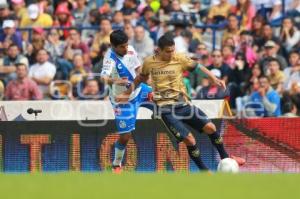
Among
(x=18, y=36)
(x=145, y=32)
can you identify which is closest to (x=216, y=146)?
(x=145, y=32)

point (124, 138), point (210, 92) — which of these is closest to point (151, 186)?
point (124, 138)

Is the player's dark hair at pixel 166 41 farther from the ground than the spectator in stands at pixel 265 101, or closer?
farther from the ground

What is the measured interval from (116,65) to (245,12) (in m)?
6.58

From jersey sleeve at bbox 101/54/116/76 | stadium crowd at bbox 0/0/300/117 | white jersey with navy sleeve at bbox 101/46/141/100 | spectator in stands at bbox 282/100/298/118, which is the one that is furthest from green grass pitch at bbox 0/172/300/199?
stadium crowd at bbox 0/0/300/117

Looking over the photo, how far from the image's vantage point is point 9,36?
78.9ft

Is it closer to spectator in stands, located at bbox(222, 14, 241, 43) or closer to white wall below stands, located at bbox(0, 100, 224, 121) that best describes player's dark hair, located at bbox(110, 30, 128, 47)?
white wall below stands, located at bbox(0, 100, 224, 121)

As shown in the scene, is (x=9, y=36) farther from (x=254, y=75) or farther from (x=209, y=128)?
(x=209, y=128)

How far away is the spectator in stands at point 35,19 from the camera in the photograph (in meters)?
24.7

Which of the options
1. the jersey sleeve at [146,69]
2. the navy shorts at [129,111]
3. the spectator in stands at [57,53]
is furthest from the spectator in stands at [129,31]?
the jersey sleeve at [146,69]

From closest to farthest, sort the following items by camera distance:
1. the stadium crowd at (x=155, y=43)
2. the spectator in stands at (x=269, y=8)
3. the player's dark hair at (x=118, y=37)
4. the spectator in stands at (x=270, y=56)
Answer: the player's dark hair at (x=118, y=37) < the stadium crowd at (x=155, y=43) < the spectator in stands at (x=270, y=56) < the spectator in stands at (x=269, y=8)

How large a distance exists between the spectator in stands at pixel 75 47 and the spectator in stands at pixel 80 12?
1087 mm

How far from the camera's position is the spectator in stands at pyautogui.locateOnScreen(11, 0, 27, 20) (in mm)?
25109

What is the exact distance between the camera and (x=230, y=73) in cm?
2195

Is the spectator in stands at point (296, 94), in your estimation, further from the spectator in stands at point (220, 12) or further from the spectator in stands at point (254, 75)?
the spectator in stands at point (220, 12)
